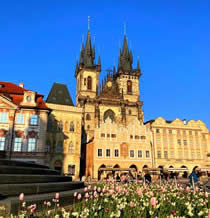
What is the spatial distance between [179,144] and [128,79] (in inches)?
1001

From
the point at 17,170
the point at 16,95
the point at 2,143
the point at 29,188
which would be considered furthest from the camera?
the point at 16,95

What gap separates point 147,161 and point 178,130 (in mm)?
11278

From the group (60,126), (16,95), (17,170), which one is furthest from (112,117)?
(17,170)

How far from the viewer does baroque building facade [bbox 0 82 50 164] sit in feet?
97.0

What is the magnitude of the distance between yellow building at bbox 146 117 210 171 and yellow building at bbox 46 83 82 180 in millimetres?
16880

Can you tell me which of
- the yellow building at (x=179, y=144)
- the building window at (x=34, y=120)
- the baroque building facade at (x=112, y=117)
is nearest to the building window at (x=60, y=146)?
the baroque building facade at (x=112, y=117)

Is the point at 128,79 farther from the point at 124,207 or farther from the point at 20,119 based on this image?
the point at 124,207

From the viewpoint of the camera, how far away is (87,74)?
6419 centimetres

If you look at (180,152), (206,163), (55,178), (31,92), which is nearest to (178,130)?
(180,152)

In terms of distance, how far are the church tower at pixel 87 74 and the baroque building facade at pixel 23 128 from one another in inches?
1008

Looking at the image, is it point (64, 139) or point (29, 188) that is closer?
point (29, 188)

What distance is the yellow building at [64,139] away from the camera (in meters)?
38.8

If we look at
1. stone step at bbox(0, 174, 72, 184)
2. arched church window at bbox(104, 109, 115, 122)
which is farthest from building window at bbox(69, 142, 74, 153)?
stone step at bbox(0, 174, 72, 184)

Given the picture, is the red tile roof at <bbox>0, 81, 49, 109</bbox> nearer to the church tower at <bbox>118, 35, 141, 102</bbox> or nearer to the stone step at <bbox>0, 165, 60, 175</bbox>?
the stone step at <bbox>0, 165, 60, 175</bbox>
